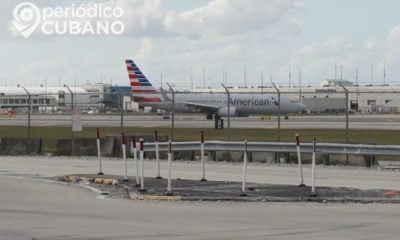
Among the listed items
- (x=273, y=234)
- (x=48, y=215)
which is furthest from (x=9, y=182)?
(x=273, y=234)

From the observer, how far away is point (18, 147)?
33781 millimetres

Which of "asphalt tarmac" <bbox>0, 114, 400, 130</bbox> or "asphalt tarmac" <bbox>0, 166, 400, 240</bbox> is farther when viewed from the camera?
"asphalt tarmac" <bbox>0, 114, 400, 130</bbox>

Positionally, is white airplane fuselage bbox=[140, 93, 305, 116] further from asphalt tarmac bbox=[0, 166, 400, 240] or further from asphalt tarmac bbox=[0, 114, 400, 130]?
asphalt tarmac bbox=[0, 166, 400, 240]

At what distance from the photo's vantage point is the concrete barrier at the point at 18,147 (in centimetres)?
3331

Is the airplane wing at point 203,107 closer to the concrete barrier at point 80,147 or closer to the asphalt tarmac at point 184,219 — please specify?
the concrete barrier at point 80,147

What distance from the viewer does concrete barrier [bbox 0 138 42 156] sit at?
3331cm

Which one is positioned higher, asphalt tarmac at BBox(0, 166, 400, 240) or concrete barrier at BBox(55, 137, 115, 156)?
concrete barrier at BBox(55, 137, 115, 156)

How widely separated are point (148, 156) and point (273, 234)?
64.5ft

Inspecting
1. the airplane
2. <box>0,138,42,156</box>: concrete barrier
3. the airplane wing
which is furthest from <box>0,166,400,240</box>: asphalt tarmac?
the airplane wing

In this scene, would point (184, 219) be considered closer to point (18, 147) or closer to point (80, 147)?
point (80, 147)

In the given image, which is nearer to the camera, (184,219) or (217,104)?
(184,219)

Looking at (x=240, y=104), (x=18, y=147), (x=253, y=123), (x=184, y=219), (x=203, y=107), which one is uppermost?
(x=240, y=104)

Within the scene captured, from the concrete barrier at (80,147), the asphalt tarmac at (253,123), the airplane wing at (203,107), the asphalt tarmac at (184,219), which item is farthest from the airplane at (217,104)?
the asphalt tarmac at (184,219)

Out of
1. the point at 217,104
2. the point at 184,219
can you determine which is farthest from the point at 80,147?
the point at 217,104
